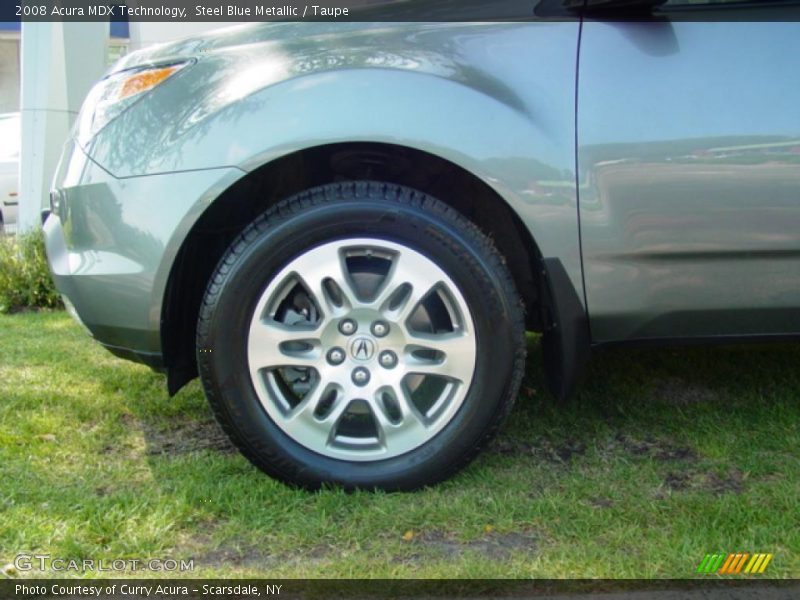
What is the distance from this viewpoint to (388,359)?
8.27 feet

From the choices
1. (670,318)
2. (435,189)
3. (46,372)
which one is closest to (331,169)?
(435,189)

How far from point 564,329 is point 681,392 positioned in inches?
45.7

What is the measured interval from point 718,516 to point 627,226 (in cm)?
84

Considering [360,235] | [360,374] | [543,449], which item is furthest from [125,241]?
[543,449]

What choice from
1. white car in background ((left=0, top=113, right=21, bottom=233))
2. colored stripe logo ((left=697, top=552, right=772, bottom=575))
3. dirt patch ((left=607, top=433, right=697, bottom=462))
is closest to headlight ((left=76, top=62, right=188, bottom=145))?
dirt patch ((left=607, top=433, right=697, bottom=462))

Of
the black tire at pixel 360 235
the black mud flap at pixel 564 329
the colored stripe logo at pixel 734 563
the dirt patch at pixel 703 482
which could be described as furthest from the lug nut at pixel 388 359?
the colored stripe logo at pixel 734 563

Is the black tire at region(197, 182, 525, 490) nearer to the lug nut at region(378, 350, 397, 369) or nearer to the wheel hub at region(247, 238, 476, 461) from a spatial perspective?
the wheel hub at region(247, 238, 476, 461)

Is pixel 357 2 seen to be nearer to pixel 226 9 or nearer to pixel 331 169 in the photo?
pixel 331 169

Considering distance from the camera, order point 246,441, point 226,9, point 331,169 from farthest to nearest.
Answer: point 226,9 < point 331,169 < point 246,441

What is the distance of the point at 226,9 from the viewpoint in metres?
3.60

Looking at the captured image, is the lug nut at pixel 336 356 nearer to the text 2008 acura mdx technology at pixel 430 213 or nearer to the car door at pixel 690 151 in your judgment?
the text 2008 acura mdx technology at pixel 430 213

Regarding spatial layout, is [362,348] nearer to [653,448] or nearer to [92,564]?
[92,564]

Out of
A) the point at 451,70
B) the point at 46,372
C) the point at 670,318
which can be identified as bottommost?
the point at 46,372

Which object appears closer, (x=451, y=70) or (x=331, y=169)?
(x=451, y=70)
